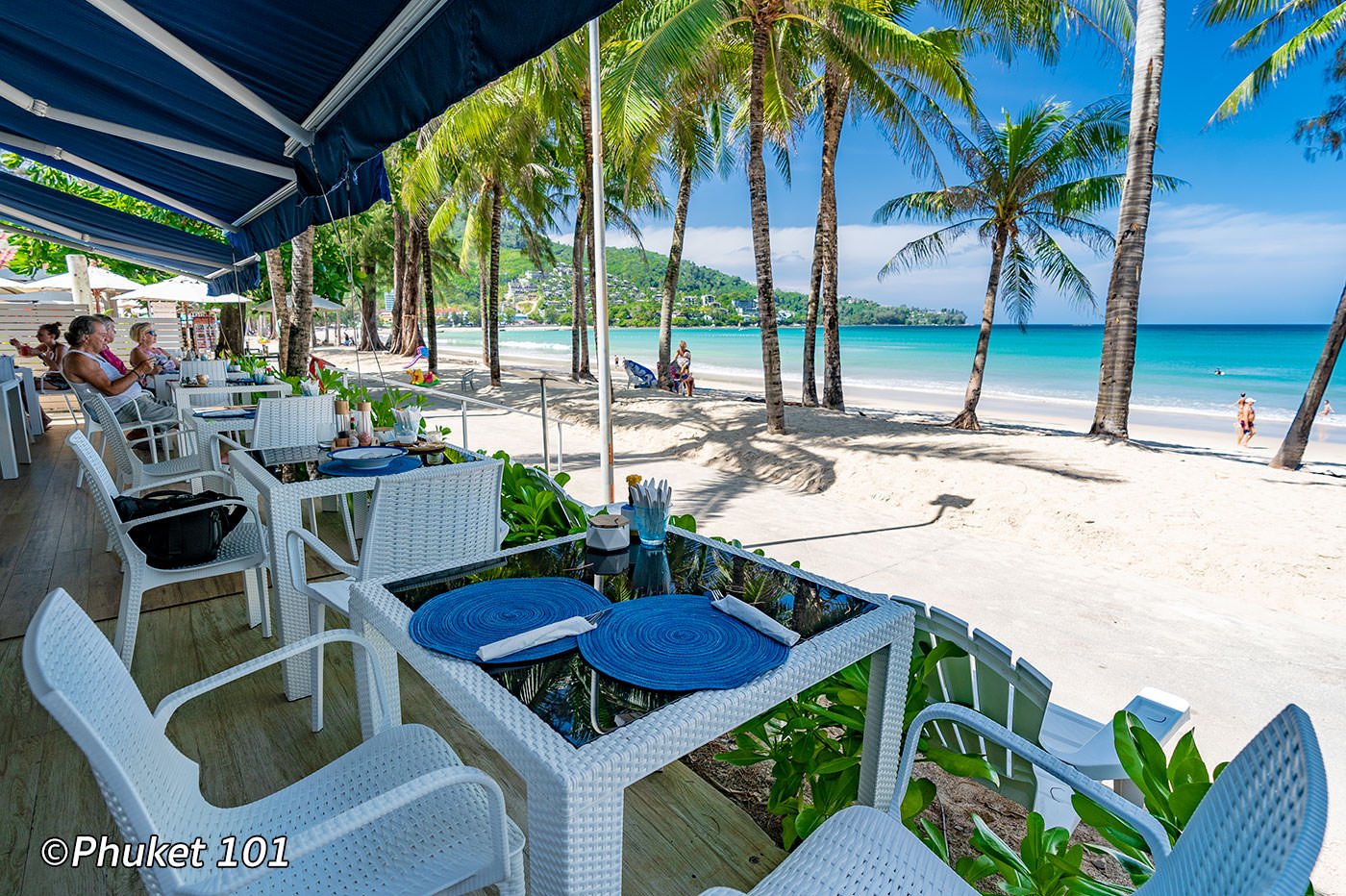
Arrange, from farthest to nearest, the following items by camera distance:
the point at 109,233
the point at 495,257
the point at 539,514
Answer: the point at 495,257
the point at 109,233
the point at 539,514

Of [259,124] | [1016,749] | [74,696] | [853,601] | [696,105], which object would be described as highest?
[696,105]

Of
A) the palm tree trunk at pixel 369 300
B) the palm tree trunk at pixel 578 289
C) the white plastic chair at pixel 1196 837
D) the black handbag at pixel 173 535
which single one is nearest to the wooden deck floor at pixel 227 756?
the black handbag at pixel 173 535

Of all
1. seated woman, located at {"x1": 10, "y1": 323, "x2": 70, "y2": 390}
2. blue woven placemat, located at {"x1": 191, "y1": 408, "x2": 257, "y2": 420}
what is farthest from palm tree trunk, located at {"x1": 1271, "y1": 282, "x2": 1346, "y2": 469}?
seated woman, located at {"x1": 10, "y1": 323, "x2": 70, "y2": 390}

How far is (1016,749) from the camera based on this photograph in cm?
118

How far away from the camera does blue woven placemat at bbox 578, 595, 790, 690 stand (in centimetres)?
117

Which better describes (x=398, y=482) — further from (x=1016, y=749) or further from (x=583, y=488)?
(x=583, y=488)

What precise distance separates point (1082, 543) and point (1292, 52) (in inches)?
402

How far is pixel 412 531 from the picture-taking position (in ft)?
7.59

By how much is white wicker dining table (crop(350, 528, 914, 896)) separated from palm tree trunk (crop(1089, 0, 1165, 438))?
7642 mm

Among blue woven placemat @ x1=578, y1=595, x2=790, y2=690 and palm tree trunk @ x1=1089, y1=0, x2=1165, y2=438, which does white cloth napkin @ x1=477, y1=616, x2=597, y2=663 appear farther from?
palm tree trunk @ x1=1089, y1=0, x2=1165, y2=438

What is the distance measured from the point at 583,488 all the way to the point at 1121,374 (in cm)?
654

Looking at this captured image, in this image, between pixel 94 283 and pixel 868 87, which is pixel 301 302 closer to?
pixel 868 87

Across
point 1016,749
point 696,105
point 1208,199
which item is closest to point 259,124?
point 1016,749

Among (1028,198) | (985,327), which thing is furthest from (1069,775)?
(1028,198)
